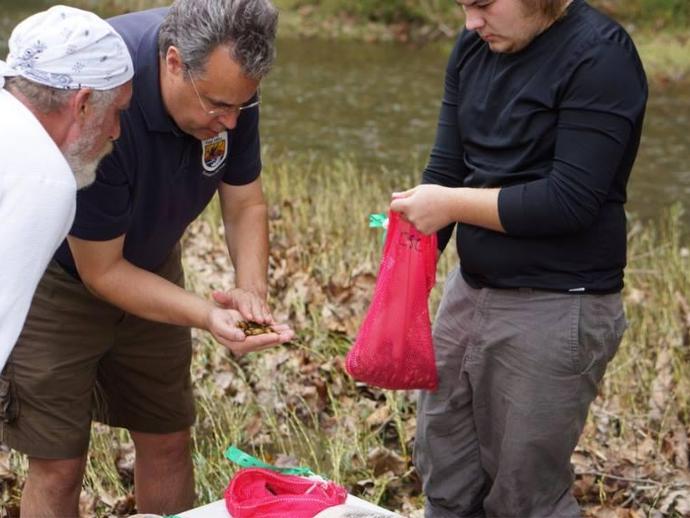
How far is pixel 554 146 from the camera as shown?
130 inches

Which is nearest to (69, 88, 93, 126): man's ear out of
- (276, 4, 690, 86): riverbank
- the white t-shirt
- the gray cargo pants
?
the white t-shirt

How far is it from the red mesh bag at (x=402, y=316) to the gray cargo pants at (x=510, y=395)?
113 millimetres

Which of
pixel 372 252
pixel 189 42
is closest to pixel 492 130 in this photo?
pixel 189 42

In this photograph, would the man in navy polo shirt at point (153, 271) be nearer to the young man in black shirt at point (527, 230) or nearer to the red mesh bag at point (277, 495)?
the red mesh bag at point (277, 495)

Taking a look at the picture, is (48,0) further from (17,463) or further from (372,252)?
(17,463)

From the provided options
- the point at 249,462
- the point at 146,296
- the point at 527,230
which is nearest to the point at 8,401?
the point at 146,296

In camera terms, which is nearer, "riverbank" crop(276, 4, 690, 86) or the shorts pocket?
the shorts pocket

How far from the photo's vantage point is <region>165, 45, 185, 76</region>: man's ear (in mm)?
3219

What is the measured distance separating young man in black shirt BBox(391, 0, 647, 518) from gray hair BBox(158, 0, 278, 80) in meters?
0.56

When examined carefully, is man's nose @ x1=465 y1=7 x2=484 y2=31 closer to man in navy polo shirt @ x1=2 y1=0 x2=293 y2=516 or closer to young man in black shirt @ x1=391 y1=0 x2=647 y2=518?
young man in black shirt @ x1=391 y1=0 x2=647 y2=518

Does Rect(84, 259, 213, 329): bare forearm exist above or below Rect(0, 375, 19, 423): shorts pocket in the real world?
above

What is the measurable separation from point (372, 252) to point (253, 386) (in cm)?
171

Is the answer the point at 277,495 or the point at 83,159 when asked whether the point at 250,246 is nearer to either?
the point at 277,495

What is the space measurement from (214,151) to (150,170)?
224 millimetres
